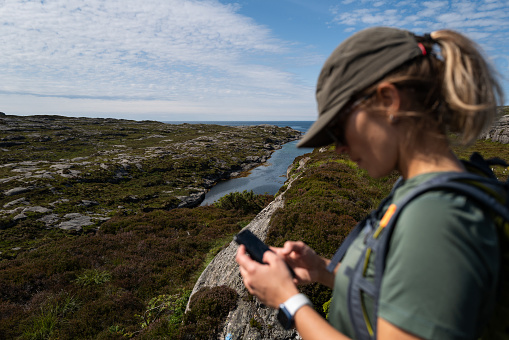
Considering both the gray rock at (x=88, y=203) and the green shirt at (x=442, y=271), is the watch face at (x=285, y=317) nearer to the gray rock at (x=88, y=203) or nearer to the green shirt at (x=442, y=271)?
the green shirt at (x=442, y=271)

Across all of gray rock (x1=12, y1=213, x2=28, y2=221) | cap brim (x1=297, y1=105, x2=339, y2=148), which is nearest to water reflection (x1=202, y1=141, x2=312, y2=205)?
gray rock (x1=12, y1=213, x2=28, y2=221)

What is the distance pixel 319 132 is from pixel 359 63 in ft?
1.30

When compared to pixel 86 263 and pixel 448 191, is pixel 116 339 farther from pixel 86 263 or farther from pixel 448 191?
pixel 448 191

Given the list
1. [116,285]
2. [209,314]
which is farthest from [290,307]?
[116,285]

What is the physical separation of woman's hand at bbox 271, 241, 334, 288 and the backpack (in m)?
0.52

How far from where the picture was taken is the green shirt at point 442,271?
0.88 meters

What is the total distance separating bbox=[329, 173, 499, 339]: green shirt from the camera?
88 centimetres

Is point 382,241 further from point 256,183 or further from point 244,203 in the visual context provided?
point 256,183

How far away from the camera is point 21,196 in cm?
2656

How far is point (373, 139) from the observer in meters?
1.30

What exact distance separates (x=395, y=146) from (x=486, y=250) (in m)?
0.56

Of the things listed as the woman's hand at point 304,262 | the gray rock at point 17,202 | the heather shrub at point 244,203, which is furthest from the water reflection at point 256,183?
the woman's hand at point 304,262

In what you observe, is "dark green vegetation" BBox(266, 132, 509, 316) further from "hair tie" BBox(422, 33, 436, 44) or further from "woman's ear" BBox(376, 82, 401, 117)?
"hair tie" BBox(422, 33, 436, 44)

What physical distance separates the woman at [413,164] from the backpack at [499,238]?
3cm
